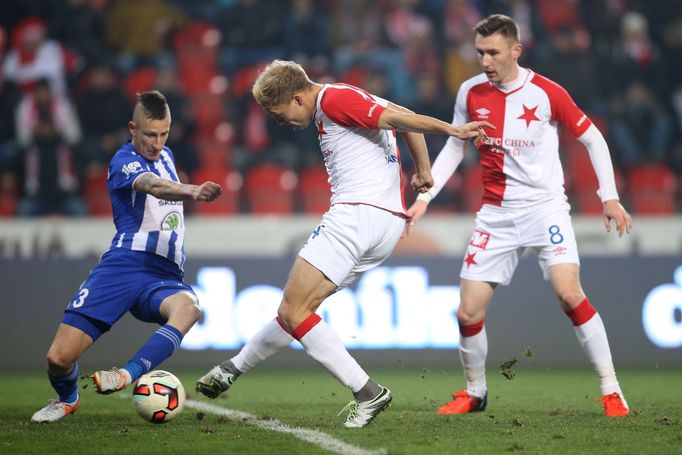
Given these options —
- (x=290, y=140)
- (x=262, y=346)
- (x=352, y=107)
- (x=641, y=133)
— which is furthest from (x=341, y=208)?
(x=641, y=133)

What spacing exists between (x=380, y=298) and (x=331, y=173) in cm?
479

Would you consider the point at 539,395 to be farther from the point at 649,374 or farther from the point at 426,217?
the point at 426,217

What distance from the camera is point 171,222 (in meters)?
6.54

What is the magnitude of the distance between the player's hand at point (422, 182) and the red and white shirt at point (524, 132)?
493mm

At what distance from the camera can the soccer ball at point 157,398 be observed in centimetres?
585

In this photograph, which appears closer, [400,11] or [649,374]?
[649,374]

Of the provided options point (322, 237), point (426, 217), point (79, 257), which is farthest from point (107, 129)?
point (322, 237)

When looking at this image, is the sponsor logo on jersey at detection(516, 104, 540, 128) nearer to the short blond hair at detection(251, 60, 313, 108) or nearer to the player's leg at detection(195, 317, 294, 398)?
the short blond hair at detection(251, 60, 313, 108)

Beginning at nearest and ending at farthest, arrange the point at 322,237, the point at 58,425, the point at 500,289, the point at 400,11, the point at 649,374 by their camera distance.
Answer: the point at 322,237 → the point at 58,425 → the point at 649,374 → the point at 500,289 → the point at 400,11

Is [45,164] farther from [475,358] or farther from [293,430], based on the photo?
[293,430]

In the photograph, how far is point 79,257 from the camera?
11055mm

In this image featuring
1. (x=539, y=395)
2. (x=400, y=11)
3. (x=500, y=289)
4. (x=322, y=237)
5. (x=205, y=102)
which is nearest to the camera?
(x=322, y=237)

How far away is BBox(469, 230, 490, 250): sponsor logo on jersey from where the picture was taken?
6.83 meters

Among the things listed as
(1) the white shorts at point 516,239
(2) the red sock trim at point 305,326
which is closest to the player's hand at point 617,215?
(1) the white shorts at point 516,239
